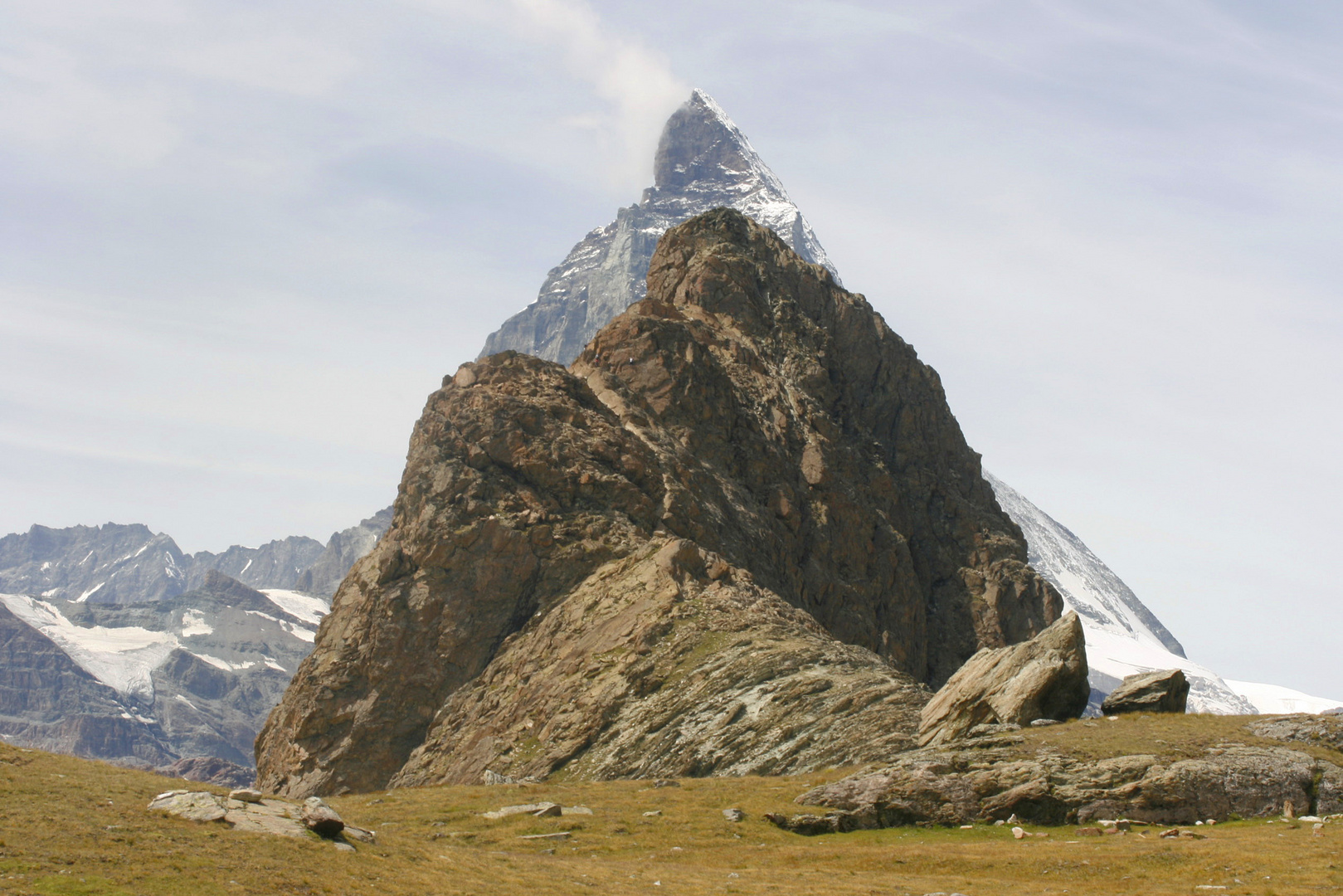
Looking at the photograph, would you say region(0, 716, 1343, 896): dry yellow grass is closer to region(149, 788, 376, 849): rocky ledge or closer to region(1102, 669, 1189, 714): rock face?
region(149, 788, 376, 849): rocky ledge

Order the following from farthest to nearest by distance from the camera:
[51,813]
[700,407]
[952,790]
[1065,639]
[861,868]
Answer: [700,407], [1065,639], [952,790], [861,868], [51,813]

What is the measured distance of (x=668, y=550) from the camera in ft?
248

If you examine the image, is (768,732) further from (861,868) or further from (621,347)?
(621,347)

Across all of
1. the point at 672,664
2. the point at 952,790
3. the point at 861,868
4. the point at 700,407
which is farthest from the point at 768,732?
the point at 700,407

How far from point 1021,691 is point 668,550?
2742 cm

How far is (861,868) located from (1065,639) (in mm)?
22126

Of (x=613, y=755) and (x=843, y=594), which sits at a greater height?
(x=843, y=594)

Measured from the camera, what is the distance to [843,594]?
98.6m

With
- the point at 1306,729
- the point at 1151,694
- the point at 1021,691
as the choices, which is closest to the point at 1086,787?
the point at 1021,691

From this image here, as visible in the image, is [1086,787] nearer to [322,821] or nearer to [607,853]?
[607,853]

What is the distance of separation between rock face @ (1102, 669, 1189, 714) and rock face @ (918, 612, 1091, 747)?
168 centimetres

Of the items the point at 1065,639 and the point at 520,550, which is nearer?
the point at 1065,639

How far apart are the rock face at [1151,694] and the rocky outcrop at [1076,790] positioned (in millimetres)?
9708

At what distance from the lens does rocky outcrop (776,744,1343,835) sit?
43500mm
